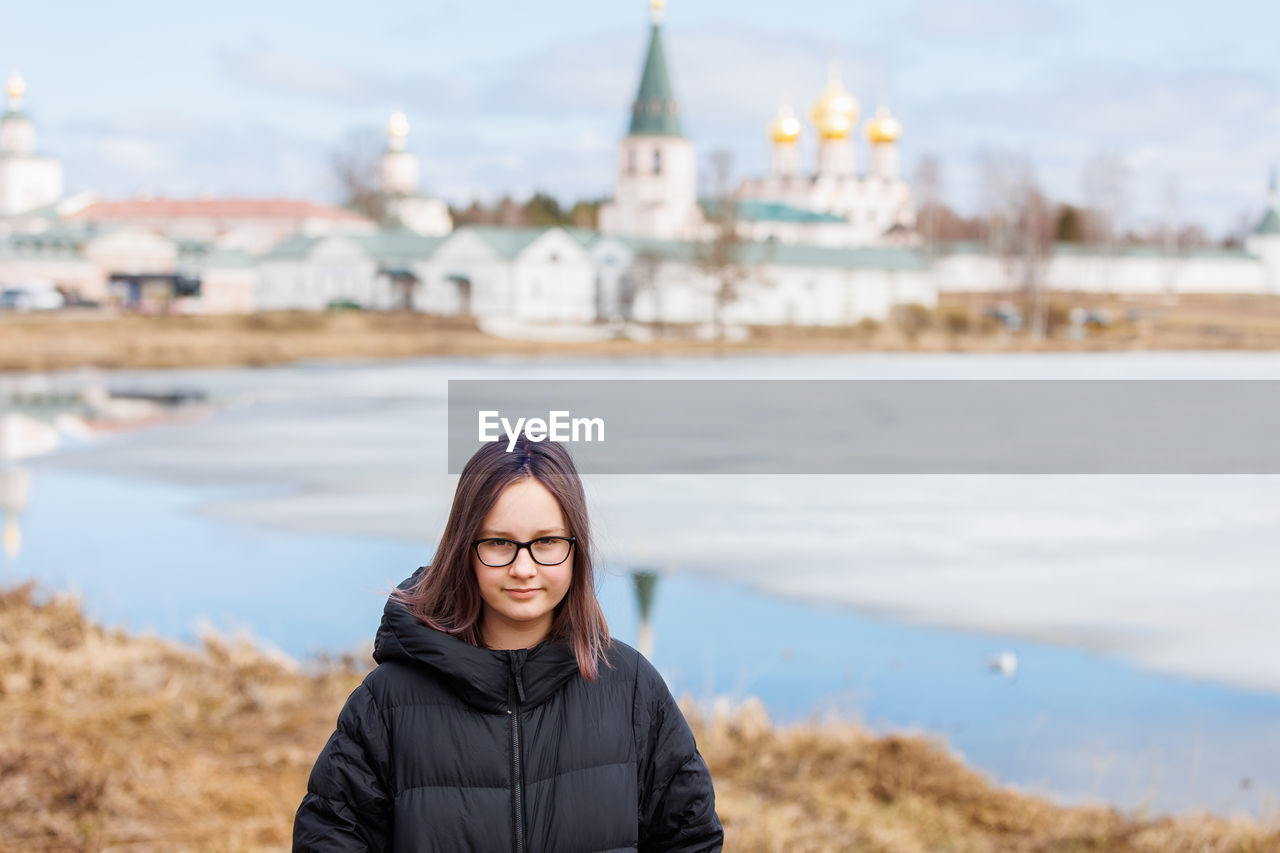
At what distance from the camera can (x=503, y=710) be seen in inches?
79.0

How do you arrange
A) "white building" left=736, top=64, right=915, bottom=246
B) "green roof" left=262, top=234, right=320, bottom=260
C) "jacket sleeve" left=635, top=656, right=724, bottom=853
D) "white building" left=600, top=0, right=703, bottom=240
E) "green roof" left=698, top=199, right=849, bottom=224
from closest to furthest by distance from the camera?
"jacket sleeve" left=635, top=656, right=724, bottom=853 → "green roof" left=262, top=234, right=320, bottom=260 → "white building" left=600, top=0, right=703, bottom=240 → "green roof" left=698, top=199, right=849, bottom=224 → "white building" left=736, top=64, right=915, bottom=246

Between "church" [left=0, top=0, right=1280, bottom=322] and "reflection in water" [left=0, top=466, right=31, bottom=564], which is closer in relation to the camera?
"reflection in water" [left=0, top=466, right=31, bottom=564]

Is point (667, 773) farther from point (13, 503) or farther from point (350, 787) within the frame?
point (13, 503)

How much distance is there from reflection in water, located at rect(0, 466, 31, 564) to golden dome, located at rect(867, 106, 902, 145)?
239 ft

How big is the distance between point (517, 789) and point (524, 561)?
0.32 m

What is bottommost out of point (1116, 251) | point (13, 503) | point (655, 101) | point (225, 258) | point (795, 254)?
point (13, 503)

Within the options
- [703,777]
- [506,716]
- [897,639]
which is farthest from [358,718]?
[897,639]

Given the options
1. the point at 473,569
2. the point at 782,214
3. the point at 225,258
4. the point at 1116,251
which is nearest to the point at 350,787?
the point at 473,569

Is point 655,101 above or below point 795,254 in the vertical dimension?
above

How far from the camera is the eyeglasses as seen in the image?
6.66 ft

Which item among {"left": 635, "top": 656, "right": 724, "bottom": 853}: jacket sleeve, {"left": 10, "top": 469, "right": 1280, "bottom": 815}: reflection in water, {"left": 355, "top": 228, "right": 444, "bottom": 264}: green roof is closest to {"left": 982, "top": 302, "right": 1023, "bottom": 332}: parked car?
{"left": 355, "top": 228, "right": 444, "bottom": 264}: green roof

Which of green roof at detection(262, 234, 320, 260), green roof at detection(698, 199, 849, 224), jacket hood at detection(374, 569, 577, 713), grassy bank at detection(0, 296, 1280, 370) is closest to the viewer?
jacket hood at detection(374, 569, 577, 713)

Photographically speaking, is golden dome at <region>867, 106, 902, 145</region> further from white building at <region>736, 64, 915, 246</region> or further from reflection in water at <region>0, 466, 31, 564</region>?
reflection in water at <region>0, 466, 31, 564</region>

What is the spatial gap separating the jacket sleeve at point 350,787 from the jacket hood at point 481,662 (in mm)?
93
